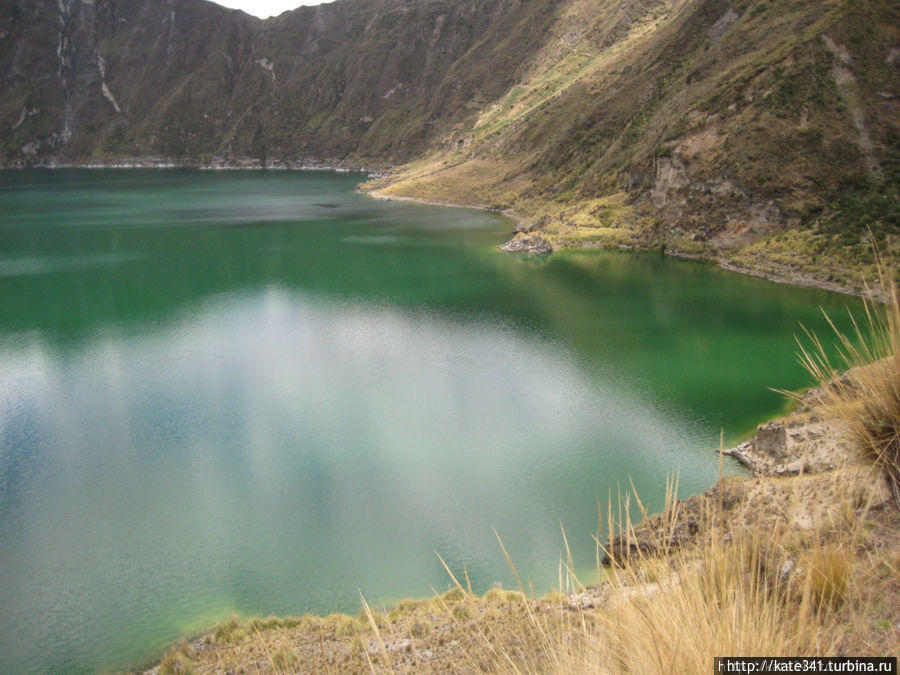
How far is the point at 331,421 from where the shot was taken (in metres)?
20.6

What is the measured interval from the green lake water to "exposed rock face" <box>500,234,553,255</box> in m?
4.26

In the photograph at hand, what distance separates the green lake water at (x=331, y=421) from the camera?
1305 cm

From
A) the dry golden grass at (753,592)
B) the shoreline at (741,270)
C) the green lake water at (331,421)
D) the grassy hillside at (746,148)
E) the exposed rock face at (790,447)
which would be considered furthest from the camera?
the grassy hillside at (746,148)

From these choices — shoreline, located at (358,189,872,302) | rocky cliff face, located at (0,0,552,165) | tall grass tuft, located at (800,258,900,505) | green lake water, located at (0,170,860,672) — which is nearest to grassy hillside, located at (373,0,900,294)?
shoreline, located at (358,189,872,302)

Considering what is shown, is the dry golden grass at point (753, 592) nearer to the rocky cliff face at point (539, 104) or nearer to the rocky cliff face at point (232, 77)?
the rocky cliff face at point (539, 104)

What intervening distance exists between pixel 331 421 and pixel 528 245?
106 ft

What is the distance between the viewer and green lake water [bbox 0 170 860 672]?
1305 centimetres

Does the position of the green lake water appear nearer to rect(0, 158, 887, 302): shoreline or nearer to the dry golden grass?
rect(0, 158, 887, 302): shoreline

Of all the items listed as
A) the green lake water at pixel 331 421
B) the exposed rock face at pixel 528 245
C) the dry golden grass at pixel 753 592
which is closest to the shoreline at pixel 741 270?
the exposed rock face at pixel 528 245

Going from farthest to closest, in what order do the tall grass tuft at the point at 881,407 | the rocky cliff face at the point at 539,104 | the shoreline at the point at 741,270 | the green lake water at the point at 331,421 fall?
the rocky cliff face at the point at 539,104 → the shoreline at the point at 741,270 → the green lake water at the point at 331,421 → the tall grass tuft at the point at 881,407

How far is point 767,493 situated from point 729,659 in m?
9.27

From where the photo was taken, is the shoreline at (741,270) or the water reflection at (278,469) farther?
the shoreline at (741,270)

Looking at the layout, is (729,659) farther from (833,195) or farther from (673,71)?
(673,71)

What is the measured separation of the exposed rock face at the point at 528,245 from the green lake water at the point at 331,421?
426 cm
